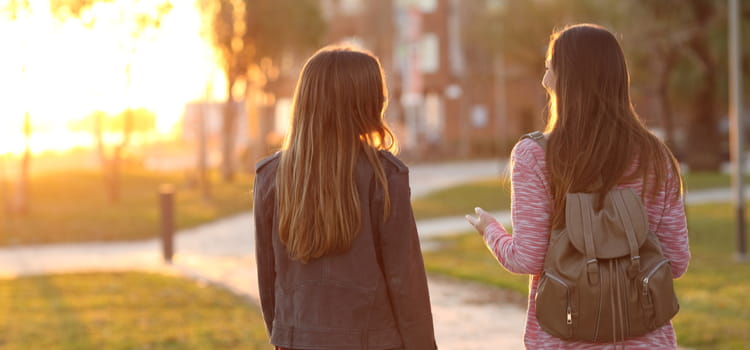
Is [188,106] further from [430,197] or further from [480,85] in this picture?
[430,197]

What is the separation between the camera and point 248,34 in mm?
34156

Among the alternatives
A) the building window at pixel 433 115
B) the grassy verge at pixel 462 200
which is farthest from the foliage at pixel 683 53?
the building window at pixel 433 115

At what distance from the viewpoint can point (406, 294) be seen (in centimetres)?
330

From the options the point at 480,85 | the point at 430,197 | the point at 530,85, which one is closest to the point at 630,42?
the point at 430,197

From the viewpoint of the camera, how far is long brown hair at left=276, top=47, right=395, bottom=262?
3.21 metres

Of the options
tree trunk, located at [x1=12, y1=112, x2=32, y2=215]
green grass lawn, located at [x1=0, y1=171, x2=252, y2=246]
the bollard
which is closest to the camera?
the bollard

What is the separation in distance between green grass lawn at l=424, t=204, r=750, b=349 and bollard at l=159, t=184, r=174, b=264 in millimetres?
3506

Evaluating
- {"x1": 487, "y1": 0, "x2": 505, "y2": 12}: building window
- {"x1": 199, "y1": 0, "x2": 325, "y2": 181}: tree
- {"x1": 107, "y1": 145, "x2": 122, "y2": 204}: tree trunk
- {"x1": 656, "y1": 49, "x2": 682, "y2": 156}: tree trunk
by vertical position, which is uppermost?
{"x1": 487, "y1": 0, "x2": 505, "y2": 12}: building window

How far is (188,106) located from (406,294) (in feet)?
163

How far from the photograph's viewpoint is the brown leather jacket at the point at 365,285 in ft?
10.7

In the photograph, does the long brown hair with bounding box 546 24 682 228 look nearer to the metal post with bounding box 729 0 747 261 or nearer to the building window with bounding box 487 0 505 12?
the metal post with bounding box 729 0 747 261

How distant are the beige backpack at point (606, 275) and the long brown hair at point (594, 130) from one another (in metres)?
0.06

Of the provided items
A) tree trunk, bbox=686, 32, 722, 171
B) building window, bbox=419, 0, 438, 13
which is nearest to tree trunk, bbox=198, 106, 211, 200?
tree trunk, bbox=686, 32, 722, 171

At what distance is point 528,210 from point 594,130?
301 mm
